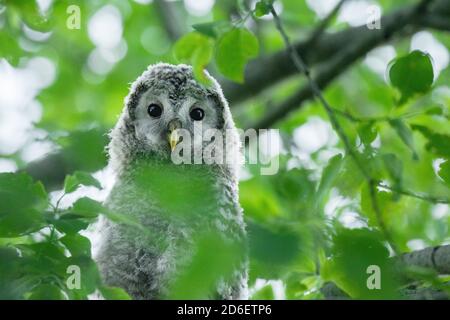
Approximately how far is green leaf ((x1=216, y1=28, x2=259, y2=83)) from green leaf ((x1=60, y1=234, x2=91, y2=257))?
920mm

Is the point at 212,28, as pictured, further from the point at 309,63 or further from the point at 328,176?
the point at 309,63

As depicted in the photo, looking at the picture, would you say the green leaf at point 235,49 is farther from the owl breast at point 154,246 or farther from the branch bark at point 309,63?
the branch bark at point 309,63

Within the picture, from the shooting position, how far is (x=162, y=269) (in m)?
3.26

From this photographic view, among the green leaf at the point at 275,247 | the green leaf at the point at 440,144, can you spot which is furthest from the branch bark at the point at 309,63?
the green leaf at the point at 275,247

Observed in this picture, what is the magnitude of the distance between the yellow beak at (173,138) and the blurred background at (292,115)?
1.38ft

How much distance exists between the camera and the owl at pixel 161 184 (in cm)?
316

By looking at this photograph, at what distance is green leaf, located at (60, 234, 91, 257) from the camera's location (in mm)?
2518

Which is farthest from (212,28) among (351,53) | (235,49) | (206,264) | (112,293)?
(351,53)

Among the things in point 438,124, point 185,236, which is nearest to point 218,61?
point 185,236

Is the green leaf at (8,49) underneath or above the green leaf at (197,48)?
above

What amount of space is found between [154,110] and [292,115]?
2920 mm

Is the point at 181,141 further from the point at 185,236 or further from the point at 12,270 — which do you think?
the point at 12,270

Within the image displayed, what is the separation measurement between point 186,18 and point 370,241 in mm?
A: 8404

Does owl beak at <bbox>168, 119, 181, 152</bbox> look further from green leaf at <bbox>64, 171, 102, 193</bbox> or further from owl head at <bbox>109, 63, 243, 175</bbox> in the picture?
green leaf at <bbox>64, 171, 102, 193</bbox>
